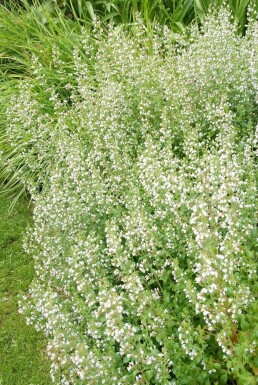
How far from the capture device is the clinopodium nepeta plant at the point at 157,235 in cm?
270

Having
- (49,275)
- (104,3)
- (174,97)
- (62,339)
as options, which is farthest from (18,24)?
(62,339)

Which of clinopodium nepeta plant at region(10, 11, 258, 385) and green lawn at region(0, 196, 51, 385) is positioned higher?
clinopodium nepeta plant at region(10, 11, 258, 385)

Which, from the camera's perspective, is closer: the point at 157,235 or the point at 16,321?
the point at 157,235

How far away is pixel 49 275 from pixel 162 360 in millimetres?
1548

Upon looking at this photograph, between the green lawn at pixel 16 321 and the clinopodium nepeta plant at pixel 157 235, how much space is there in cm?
54

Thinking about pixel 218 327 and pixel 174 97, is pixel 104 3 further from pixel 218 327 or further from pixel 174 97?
pixel 218 327

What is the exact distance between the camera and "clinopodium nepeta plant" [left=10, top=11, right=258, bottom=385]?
2701 millimetres

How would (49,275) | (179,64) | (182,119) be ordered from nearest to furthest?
(49,275) < (182,119) < (179,64)

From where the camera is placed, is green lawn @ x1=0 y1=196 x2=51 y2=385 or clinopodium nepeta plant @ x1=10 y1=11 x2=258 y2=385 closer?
clinopodium nepeta plant @ x1=10 y1=11 x2=258 y2=385

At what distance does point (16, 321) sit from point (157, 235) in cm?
195

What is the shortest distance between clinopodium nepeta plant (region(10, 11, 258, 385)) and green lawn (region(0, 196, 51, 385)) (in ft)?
1.78

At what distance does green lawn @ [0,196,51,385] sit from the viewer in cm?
409

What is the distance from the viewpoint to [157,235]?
3.26m

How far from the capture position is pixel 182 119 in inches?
169
